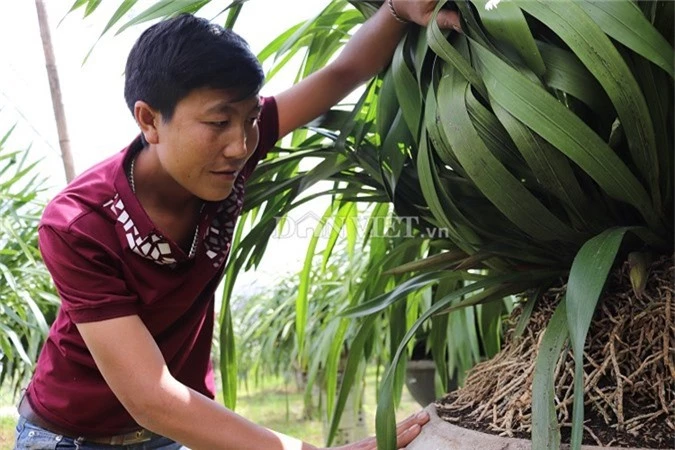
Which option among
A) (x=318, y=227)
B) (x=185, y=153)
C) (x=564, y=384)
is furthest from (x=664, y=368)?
(x=318, y=227)

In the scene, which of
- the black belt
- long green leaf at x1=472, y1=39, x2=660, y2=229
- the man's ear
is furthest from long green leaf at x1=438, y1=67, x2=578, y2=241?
the black belt

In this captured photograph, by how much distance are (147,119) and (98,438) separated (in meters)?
0.33

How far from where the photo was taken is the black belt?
0.80 meters

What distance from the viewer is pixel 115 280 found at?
0.69m

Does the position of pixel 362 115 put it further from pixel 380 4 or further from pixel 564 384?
pixel 564 384

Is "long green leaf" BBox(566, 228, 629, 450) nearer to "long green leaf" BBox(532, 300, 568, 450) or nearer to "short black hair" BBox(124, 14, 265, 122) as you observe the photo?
"long green leaf" BBox(532, 300, 568, 450)

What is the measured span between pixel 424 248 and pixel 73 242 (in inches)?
20.4

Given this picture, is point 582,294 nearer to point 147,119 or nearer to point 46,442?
point 147,119

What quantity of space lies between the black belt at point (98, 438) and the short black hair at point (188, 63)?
337 mm

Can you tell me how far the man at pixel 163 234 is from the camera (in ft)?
2.19

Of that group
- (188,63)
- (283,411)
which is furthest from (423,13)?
(283,411)

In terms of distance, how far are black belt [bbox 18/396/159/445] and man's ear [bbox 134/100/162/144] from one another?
31cm

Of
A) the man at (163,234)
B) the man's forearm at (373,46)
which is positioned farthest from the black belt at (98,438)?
the man's forearm at (373,46)

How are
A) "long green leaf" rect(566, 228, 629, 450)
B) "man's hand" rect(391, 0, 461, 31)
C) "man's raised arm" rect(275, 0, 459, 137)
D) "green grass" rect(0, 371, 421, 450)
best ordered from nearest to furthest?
"long green leaf" rect(566, 228, 629, 450) < "man's hand" rect(391, 0, 461, 31) < "man's raised arm" rect(275, 0, 459, 137) < "green grass" rect(0, 371, 421, 450)
